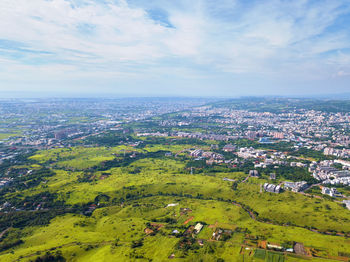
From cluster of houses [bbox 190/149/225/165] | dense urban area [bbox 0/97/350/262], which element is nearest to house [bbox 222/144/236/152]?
dense urban area [bbox 0/97/350/262]

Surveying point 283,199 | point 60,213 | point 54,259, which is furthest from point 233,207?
point 60,213

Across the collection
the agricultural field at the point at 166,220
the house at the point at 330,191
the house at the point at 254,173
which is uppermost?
the house at the point at 330,191

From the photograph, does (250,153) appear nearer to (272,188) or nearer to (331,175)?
(331,175)

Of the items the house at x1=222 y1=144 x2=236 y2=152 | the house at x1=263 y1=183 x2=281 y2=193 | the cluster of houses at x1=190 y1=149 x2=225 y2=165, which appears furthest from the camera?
the house at x1=222 y1=144 x2=236 y2=152

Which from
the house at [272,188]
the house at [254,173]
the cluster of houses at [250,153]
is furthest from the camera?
the cluster of houses at [250,153]

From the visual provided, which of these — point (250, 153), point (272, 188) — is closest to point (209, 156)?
point (250, 153)

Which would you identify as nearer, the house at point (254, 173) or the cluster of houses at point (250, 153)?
the house at point (254, 173)

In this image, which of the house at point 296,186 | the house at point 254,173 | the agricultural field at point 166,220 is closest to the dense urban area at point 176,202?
the agricultural field at point 166,220

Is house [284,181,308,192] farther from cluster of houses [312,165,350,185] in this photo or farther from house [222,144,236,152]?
house [222,144,236,152]

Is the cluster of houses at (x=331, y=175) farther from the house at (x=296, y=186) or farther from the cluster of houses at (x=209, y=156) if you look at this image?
the cluster of houses at (x=209, y=156)
